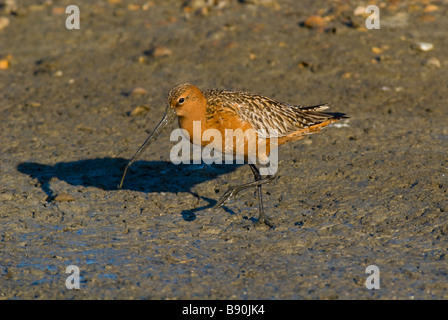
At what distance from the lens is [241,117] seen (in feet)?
22.7

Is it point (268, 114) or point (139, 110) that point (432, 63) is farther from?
point (139, 110)

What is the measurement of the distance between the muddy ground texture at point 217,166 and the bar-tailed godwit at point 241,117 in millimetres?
565

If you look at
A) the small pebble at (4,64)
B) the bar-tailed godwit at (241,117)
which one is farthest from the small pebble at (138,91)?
the bar-tailed godwit at (241,117)

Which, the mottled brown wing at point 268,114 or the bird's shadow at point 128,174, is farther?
the bird's shadow at point 128,174

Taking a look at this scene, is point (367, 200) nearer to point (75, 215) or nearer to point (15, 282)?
point (75, 215)

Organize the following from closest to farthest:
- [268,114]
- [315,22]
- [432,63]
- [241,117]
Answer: [241,117]
[268,114]
[432,63]
[315,22]

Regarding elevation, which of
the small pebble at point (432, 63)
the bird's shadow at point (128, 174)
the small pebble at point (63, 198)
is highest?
the small pebble at point (432, 63)

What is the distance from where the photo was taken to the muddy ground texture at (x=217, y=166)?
18.9ft

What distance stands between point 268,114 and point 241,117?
0.41 m

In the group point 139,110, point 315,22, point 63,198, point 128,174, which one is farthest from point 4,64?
point 315,22

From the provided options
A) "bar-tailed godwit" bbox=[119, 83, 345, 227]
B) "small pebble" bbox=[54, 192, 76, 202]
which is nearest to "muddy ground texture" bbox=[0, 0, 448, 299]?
"small pebble" bbox=[54, 192, 76, 202]

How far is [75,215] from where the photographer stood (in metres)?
6.99

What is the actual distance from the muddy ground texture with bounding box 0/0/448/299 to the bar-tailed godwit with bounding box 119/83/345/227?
1.85ft

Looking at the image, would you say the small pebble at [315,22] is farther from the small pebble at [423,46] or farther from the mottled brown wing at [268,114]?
the mottled brown wing at [268,114]
